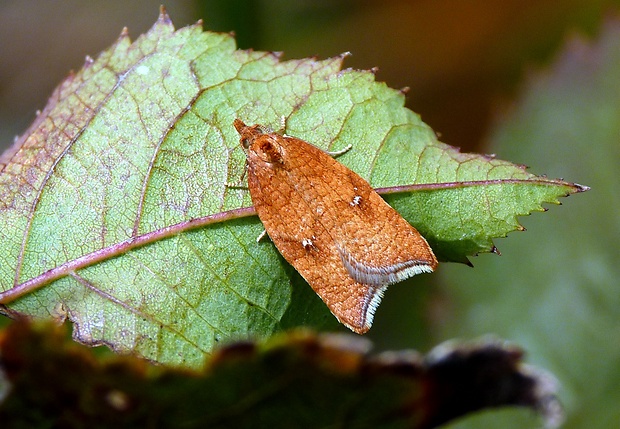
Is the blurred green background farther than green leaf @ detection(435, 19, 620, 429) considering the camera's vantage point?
Yes

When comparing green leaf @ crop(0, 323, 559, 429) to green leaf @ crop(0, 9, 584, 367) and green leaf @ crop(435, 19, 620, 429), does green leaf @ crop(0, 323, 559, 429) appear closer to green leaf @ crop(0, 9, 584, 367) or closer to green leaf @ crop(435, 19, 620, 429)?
green leaf @ crop(0, 9, 584, 367)

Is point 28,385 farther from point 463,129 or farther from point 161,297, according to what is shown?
point 463,129

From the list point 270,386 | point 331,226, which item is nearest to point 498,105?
point 331,226

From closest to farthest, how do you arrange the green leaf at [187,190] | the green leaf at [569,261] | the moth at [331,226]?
the green leaf at [187,190], the moth at [331,226], the green leaf at [569,261]

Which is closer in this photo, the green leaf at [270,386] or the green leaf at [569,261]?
the green leaf at [270,386]

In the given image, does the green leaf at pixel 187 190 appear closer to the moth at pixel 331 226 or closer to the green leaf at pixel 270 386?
the moth at pixel 331 226

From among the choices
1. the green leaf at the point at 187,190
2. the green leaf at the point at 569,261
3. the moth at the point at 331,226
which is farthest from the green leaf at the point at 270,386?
the green leaf at the point at 569,261

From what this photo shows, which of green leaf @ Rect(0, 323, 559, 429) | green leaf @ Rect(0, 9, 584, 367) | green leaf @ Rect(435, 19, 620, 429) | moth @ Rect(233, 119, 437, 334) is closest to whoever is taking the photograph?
green leaf @ Rect(0, 323, 559, 429)

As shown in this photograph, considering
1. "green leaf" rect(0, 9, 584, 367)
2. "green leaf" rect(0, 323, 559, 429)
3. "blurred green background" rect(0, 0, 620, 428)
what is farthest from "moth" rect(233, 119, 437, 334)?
"blurred green background" rect(0, 0, 620, 428)
